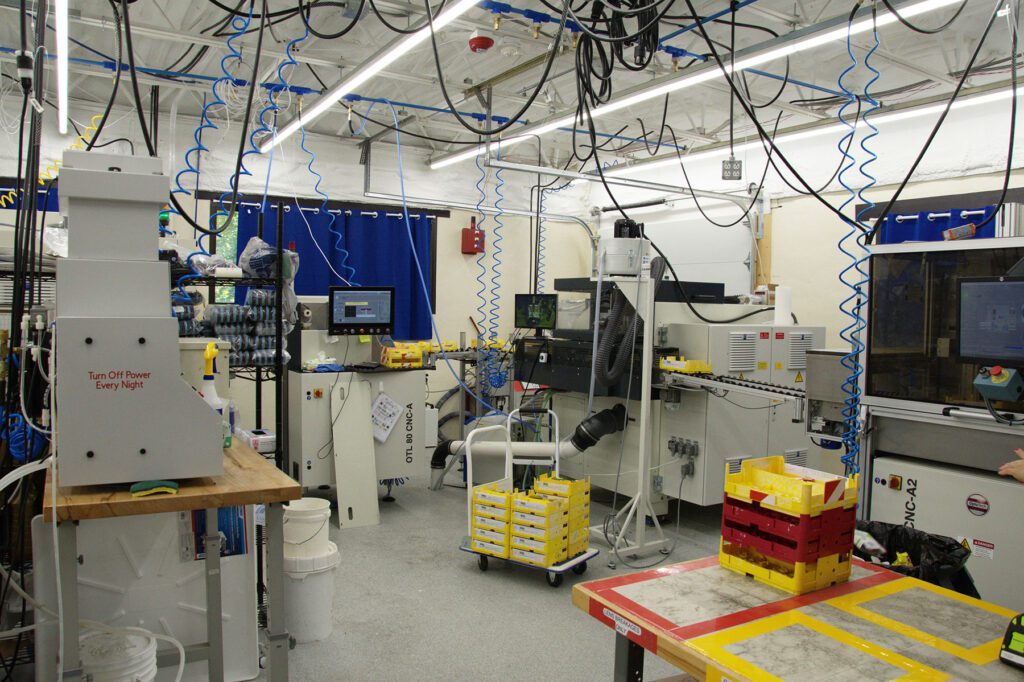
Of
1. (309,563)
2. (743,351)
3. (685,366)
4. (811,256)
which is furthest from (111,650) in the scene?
(811,256)

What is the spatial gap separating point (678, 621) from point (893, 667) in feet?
1.28

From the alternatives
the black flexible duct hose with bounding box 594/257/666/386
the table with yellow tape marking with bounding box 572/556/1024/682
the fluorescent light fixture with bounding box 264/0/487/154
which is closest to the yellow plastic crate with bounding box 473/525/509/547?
the black flexible duct hose with bounding box 594/257/666/386

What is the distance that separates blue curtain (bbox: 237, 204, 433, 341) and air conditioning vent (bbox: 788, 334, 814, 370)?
11.5 feet

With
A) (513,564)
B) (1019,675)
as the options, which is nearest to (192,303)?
(513,564)

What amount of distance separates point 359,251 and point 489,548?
4022 millimetres

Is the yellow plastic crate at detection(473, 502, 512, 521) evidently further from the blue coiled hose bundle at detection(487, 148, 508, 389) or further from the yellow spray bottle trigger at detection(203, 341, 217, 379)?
the blue coiled hose bundle at detection(487, 148, 508, 389)

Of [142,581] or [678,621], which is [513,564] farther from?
[678,621]

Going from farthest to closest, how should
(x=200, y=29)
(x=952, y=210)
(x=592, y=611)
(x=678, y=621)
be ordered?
(x=200, y=29)
(x=952, y=210)
(x=592, y=611)
(x=678, y=621)

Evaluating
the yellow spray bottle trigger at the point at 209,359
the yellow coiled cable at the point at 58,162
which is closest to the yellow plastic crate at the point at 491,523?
the yellow spray bottle trigger at the point at 209,359

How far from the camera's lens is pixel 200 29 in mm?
4484

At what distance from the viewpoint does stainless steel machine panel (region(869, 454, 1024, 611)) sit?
2.47 metres

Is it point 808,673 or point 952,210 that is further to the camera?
point 952,210

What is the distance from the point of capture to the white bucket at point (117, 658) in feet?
6.84

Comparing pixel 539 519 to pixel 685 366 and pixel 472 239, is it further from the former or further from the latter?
pixel 472 239
